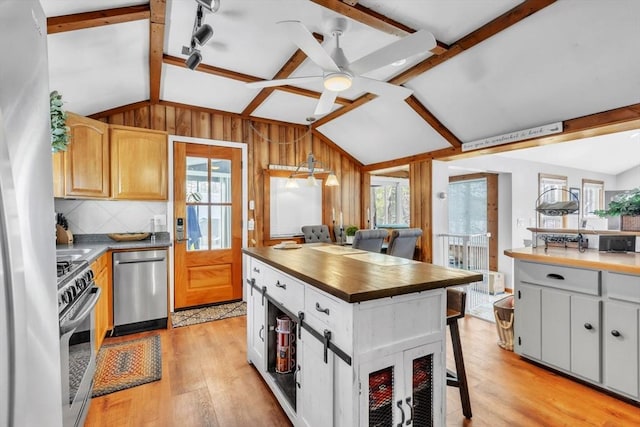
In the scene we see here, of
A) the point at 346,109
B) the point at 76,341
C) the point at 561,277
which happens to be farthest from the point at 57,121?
the point at 561,277

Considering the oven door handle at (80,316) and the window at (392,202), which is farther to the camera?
the window at (392,202)

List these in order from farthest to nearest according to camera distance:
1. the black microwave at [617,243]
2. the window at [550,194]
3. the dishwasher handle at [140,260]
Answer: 1. the window at [550,194]
2. the dishwasher handle at [140,260]
3. the black microwave at [617,243]

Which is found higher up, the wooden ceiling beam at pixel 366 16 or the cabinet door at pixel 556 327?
the wooden ceiling beam at pixel 366 16

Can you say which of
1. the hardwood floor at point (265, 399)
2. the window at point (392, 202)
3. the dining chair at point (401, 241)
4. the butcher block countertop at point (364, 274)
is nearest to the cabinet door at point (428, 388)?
the butcher block countertop at point (364, 274)

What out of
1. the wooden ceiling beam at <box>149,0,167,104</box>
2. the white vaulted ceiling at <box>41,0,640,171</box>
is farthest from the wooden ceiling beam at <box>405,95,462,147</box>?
the wooden ceiling beam at <box>149,0,167,104</box>

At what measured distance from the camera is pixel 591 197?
7.59 meters

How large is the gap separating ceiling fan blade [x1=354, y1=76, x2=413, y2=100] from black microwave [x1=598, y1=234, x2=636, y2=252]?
2152 millimetres

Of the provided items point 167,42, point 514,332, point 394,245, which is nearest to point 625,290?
point 514,332

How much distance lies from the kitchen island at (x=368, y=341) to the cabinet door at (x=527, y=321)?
1.48 metres

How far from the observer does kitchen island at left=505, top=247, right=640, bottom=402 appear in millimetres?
2123

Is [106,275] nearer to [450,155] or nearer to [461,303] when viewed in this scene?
[461,303]

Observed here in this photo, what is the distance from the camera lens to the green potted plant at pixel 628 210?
261 centimetres

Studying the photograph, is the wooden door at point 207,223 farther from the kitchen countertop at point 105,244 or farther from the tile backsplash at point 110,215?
the kitchen countertop at point 105,244

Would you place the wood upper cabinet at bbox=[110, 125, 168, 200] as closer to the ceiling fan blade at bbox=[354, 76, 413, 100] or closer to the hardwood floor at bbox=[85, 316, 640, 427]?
the hardwood floor at bbox=[85, 316, 640, 427]
